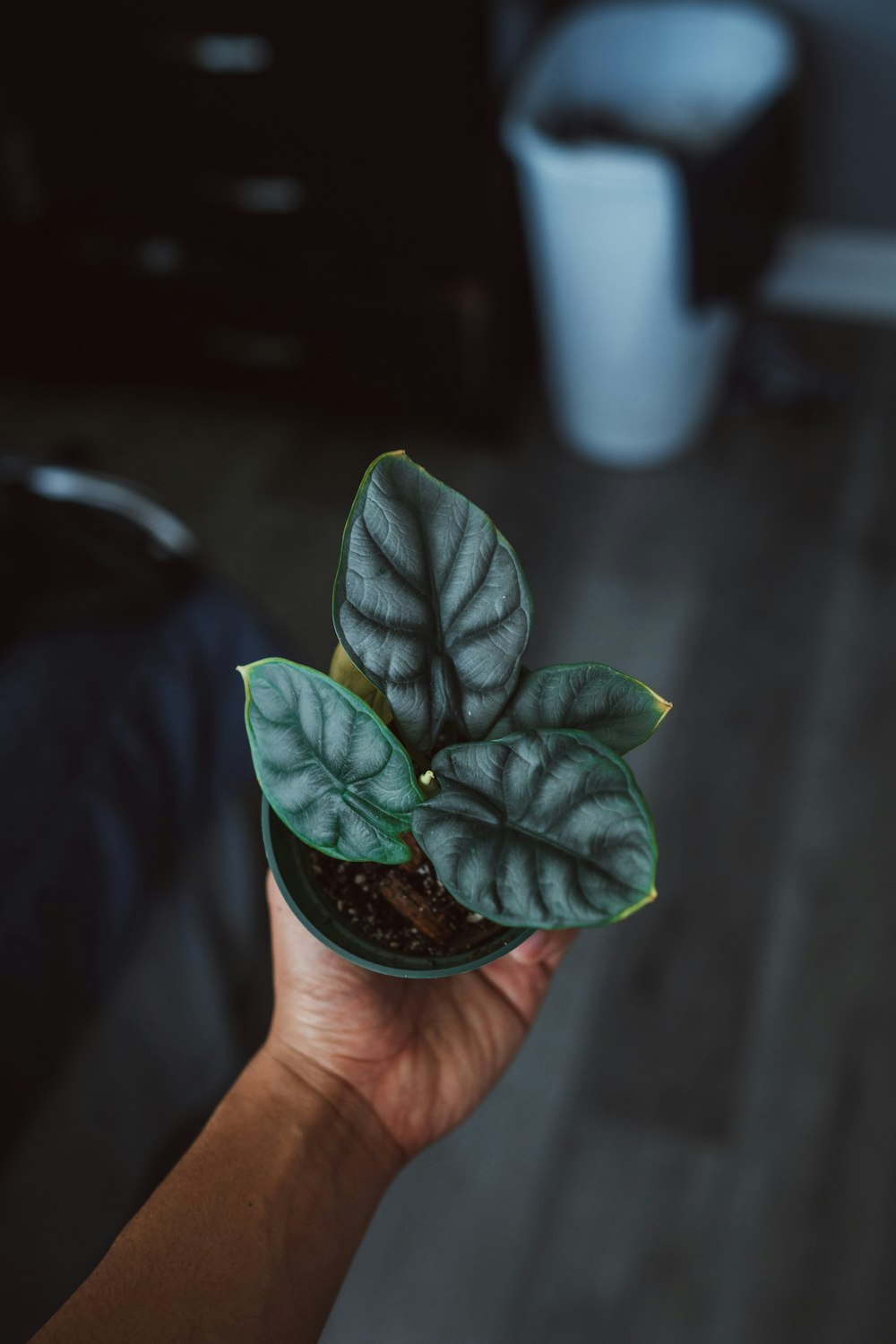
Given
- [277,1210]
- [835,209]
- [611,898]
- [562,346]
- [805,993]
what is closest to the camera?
[611,898]

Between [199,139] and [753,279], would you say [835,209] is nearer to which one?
[753,279]

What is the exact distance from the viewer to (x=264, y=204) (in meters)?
1.77

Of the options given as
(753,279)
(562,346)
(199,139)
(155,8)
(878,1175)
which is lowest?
(878,1175)

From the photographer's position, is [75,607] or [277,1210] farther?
[75,607]

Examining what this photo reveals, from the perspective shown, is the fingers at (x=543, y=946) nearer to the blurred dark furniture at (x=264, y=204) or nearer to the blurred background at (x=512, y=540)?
the blurred background at (x=512, y=540)

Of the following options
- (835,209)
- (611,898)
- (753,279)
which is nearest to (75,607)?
(611,898)

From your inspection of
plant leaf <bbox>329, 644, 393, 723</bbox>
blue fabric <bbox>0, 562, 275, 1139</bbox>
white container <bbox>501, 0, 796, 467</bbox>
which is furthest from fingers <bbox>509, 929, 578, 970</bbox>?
white container <bbox>501, 0, 796, 467</bbox>

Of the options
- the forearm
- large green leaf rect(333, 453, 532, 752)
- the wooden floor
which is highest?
large green leaf rect(333, 453, 532, 752)

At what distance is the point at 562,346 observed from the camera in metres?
1.82

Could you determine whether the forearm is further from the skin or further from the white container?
the white container

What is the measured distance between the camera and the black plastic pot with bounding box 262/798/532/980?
1.79ft

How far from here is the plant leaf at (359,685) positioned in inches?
21.0

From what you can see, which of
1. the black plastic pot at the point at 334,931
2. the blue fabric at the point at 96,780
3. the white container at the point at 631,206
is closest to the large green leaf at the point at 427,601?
the black plastic pot at the point at 334,931

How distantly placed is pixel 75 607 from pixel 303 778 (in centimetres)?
71
